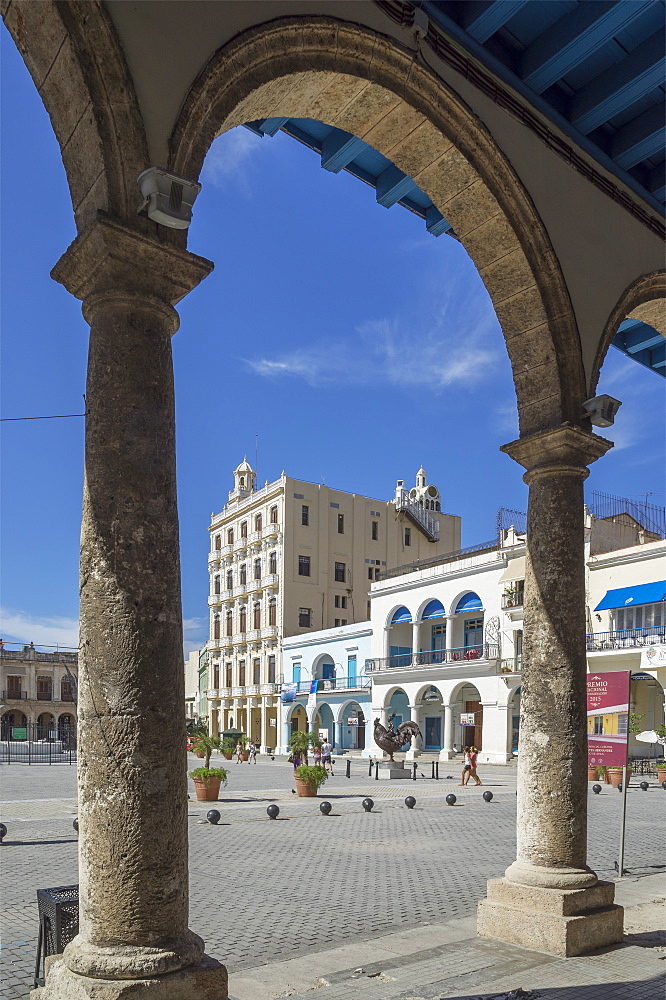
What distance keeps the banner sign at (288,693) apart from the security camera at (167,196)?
41.7 meters

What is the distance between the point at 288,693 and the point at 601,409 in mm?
40214

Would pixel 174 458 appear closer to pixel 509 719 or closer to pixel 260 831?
pixel 260 831

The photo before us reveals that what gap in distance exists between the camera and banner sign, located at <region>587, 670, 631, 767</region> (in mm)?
7129

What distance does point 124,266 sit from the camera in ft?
11.1

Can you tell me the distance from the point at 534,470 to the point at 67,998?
4.16m

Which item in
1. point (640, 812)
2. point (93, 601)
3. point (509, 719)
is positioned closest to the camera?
point (93, 601)

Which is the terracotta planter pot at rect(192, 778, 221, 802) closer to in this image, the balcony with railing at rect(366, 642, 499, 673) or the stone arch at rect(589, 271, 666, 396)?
the stone arch at rect(589, 271, 666, 396)

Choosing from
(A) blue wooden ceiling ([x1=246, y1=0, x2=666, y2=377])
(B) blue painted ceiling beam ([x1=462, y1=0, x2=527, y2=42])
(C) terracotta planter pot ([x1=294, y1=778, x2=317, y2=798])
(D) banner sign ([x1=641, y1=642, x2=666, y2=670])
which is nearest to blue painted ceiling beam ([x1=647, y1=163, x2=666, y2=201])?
(A) blue wooden ceiling ([x1=246, y1=0, x2=666, y2=377])

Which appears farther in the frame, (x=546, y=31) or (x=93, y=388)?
(x=546, y=31)

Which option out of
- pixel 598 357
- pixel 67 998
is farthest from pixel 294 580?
pixel 67 998

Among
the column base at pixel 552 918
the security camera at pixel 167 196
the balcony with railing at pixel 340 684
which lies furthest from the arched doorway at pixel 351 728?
the security camera at pixel 167 196

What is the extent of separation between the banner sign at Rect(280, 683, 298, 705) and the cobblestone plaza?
84.9 feet

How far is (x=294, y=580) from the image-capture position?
44938 mm

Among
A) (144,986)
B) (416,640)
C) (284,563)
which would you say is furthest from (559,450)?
(284,563)
